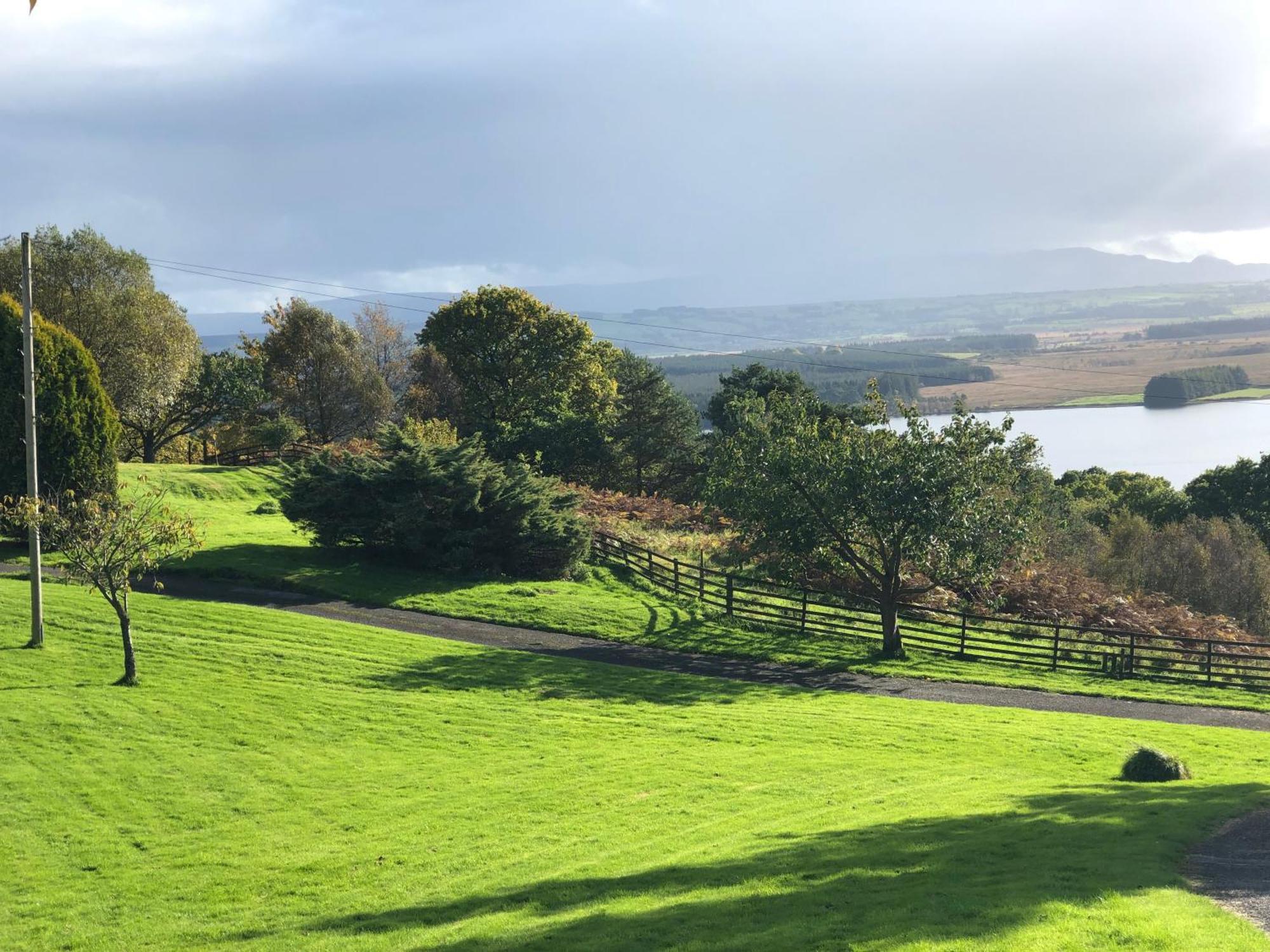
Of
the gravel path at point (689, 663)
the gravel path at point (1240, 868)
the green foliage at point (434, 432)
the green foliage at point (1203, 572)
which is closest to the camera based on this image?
the gravel path at point (1240, 868)

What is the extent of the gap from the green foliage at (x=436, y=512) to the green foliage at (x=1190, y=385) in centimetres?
16383

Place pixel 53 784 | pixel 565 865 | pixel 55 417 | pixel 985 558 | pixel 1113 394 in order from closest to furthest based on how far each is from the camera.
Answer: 1. pixel 565 865
2. pixel 53 784
3. pixel 985 558
4. pixel 55 417
5. pixel 1113 394

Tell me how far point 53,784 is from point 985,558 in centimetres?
2353

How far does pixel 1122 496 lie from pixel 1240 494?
11.9 meters

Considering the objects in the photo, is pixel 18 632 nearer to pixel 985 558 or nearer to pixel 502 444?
pixel 985 558

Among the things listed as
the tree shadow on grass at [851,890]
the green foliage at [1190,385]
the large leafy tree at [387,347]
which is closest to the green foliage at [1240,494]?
the large leafy tree at [387,347]

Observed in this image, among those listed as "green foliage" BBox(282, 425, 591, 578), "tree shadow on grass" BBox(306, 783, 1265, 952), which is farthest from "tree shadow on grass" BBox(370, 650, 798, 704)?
"tree shadow on grass" BBox(306, 783, 1265, 952)

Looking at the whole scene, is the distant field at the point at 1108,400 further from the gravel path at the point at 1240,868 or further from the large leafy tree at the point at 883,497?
the gravel path at the point at 1240,868

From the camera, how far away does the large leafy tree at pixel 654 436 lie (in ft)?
229

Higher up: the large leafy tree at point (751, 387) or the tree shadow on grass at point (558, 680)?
the large leafy tree at point (751, 387)

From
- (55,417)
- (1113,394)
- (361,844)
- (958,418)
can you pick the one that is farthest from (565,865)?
(1113,394)

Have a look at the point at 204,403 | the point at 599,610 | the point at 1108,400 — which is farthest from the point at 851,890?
the point at 1108,400

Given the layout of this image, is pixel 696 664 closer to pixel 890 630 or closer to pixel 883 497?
pixel 890 630

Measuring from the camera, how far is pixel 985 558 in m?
30.2
